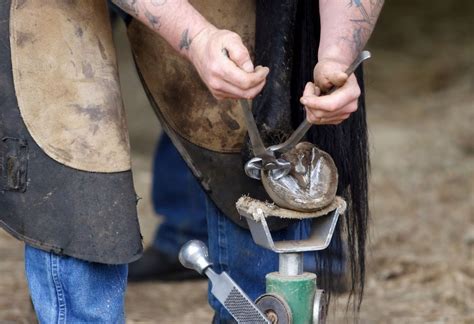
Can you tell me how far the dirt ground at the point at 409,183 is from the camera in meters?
3.01

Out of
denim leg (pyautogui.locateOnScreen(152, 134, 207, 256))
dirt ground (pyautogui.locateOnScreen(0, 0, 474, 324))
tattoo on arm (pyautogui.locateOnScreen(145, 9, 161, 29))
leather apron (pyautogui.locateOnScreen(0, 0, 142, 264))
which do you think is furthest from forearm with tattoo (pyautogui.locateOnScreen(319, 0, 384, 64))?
denim leg (pyautogui.locateOnScreen(152, 134, 207, 256))

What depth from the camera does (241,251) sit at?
2043mm

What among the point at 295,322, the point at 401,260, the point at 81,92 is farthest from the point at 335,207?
the point at 401,260

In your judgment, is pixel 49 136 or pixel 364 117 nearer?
pixel 49 136

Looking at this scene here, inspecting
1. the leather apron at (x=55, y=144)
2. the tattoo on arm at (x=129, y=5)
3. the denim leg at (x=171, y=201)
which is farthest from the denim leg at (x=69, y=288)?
the denim leg at (x=171, y=201)

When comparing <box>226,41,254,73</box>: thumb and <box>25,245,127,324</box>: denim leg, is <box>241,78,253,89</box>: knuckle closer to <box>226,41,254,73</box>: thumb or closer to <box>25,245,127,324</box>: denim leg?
<box>226,41,254,73</box>: thumb

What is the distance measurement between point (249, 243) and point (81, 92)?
1.51 ft

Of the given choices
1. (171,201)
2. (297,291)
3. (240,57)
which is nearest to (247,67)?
(240,57)

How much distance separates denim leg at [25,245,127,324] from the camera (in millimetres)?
1739

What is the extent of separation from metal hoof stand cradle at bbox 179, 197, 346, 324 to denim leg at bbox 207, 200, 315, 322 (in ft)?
0.80

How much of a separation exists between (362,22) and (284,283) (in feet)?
1.43

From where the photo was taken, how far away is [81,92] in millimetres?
1752

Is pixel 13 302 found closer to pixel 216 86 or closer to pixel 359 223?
pixel 359 223

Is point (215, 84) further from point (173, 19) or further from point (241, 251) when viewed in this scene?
point (241, 251)
